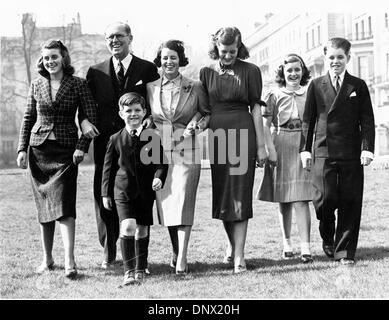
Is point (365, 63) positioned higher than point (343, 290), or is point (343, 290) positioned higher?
point (365, 63)

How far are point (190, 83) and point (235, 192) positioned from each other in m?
1.21

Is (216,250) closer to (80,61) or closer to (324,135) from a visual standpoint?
(324,135)

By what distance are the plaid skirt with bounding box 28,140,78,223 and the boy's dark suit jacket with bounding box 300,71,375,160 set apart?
2445mm

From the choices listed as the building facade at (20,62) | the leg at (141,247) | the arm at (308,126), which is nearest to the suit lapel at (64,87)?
the leg at (141,247)

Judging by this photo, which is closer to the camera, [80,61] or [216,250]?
[216,250]

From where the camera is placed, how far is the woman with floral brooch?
19.8ft

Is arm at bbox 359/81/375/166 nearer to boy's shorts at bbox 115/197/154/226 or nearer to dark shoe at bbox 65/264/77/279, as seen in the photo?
boy's shorts at bbox 115/197/154/226

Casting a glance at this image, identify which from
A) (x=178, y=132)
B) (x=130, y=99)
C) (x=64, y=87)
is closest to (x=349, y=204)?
(x=178, y=132)

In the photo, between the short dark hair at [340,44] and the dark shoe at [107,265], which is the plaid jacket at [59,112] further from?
the short dark hair at [340,44]

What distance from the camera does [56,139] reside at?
239 inches

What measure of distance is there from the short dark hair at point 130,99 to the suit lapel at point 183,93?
0.39 metres

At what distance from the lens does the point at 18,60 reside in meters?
31.0

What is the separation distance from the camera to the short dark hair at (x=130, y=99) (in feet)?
19.0
